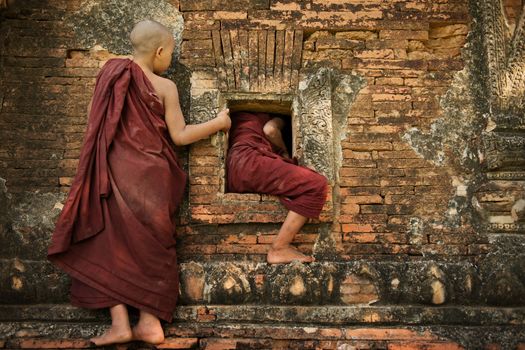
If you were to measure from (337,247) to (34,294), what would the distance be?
2.13 m

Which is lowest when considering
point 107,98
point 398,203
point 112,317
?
point 112,317

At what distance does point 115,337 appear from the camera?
3439 mm

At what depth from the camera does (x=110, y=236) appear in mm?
3611

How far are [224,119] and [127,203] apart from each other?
3.18 feet

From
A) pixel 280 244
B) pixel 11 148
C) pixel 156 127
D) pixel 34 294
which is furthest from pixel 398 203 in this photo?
pixel 11 148

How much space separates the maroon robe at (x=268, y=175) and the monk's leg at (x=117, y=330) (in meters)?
1.23

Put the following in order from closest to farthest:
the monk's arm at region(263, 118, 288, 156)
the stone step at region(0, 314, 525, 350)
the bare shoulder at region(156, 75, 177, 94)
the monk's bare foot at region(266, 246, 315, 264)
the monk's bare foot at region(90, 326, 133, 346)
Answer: the monk's bare foot at region(90, 326, 133, 346) < the stone step at region(0, 314, 525, 350) < the monk's bare foot at region(266, 246, 315, 264) < the bare shoulder at region(156, 75, 177, 94) < the monk's arm at region(263, 118, 288, 156)

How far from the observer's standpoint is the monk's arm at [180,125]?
3979 millimetres

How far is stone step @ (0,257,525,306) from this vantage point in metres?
3.74

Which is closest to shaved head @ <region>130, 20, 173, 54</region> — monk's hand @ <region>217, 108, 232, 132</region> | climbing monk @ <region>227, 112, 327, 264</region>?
monk's hand @ <region>217, 108, 232, 132</region>

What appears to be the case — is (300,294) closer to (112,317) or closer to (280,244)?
(280,244)

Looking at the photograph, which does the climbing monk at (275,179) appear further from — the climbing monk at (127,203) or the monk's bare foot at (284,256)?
the climbing monk at (127,203)

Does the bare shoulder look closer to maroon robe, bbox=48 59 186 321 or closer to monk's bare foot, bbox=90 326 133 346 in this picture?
maroon robe, bbox=48 59 186 321

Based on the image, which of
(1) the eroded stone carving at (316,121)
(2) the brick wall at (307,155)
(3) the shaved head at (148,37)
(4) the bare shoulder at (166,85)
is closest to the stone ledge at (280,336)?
(2) the brick wall at (307,155)
